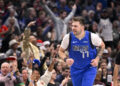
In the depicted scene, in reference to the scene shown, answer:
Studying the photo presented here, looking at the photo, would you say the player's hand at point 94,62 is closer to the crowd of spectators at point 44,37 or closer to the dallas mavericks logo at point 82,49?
the dallas mavericks logo at point 82,49

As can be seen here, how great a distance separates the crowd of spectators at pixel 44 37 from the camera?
10.5 metres

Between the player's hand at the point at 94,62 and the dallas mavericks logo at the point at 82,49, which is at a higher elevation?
the dallas mavericks logo at the point at 82,49

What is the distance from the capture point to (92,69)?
29.0 ft

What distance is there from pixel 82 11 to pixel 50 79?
7.69 metres

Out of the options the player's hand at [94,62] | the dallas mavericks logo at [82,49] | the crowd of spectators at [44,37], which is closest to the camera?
the player's hand at [94,62]

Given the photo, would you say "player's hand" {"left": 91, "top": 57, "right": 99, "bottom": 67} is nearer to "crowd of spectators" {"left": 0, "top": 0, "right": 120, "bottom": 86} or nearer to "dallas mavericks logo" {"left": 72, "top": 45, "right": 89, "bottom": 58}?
"dallas mavericks logo" {"left": 72, "top": 45, "right": 89, "bottom": 58}

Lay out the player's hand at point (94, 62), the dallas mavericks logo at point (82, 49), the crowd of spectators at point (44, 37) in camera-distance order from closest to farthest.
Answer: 1. the player's hand at point (94, 62)
2. the dallas mavericks logo at point (82, 49)
3. the crowd of spectators at point (44, 37)

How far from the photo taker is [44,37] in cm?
1568

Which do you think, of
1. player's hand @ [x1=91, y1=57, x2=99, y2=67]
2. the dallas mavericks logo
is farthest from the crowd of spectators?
player's hand @ [x1=91, y1=57, x2=99, y2=67]

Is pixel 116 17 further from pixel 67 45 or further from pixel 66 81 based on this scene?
pixel 67 45

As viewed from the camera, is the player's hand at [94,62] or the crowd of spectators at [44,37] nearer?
the player's hand at [94,62]

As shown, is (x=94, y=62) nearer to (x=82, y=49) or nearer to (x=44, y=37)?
(x=82, y=49)

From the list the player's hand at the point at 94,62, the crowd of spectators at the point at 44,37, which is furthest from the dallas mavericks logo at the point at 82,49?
the crowd of spectators at the point at 44,37

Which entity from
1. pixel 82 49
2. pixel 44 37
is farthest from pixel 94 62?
pixel 44 37
